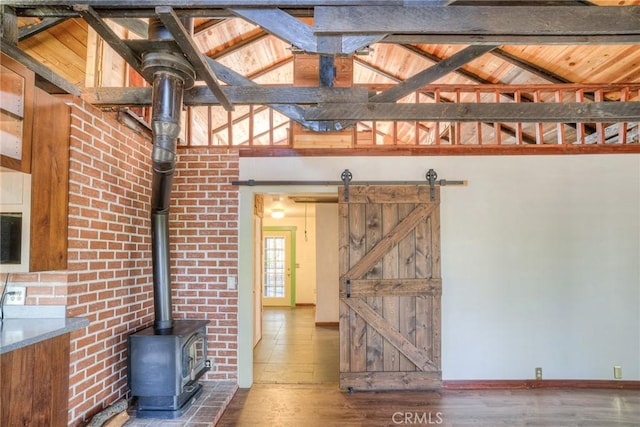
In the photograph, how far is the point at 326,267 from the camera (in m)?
7.00

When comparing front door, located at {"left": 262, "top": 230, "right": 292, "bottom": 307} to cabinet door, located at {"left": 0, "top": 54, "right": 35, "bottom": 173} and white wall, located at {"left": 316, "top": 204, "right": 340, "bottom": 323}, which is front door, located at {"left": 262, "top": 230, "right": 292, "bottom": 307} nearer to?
white wall, located at {"left": 316, "top": 204, "right": 340, "bottom": 323}

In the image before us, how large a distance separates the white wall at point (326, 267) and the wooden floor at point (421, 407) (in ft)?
9.28

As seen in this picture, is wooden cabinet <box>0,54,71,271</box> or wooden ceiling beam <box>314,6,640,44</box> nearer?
wooden ceiling beam <box>314,6,640,44</box>

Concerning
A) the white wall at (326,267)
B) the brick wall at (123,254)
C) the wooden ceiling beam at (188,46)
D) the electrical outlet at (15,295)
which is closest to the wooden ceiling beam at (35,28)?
the brick wall at (123,254)

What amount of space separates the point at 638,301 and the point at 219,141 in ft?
21.3

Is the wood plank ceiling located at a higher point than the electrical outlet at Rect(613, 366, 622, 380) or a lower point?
higher

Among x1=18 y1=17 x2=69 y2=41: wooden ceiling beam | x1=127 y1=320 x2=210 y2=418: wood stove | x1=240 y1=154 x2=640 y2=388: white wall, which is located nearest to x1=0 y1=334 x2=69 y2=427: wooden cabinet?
x1=127 y1=320 x2=210 y2=418: wood stove

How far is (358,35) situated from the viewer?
1.75m

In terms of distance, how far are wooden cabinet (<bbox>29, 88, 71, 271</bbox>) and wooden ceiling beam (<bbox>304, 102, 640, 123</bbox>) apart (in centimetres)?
158

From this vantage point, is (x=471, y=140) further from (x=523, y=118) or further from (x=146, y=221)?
(x=146, y=221)

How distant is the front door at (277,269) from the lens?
9172 millimetres

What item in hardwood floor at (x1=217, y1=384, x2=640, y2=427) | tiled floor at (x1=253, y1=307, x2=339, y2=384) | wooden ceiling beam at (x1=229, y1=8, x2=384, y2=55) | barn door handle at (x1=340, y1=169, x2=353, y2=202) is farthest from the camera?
tiled floor at (x1=253, y1=307, x2=339, y2=384)

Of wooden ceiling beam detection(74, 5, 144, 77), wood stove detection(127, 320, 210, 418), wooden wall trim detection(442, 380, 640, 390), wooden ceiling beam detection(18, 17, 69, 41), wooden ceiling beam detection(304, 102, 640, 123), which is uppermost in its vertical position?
wooden ceiling beam detection(18, 17, 69, 41)

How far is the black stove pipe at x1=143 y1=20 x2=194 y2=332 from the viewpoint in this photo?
2.20 m
